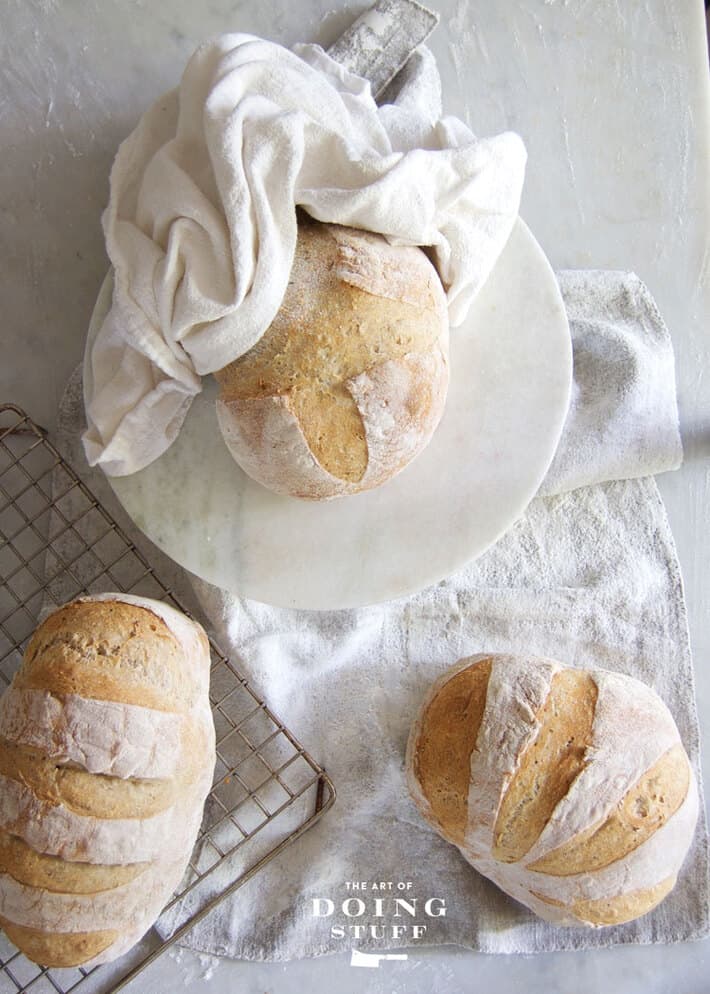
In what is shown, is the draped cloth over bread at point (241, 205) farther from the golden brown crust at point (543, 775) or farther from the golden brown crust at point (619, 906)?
the golden brown crust at point (619, 906)

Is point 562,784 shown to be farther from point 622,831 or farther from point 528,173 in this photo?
point 528,173

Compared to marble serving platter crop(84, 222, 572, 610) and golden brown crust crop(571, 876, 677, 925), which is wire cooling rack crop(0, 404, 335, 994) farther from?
golden brown crust crop(571, 876, 677, 925)

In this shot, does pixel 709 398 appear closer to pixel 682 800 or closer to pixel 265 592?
pixel 682 800

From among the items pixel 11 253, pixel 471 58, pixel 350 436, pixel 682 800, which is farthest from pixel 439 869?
pixel 471 58

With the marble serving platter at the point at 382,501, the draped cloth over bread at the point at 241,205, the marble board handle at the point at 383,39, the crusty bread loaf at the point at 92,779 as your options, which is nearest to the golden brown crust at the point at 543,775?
the marble serving platter at the point at 382,501

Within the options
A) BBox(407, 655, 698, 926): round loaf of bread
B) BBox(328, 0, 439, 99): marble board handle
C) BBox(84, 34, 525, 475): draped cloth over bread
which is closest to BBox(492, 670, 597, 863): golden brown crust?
BBox(407, 655, 698, 926): round loaf of bread
